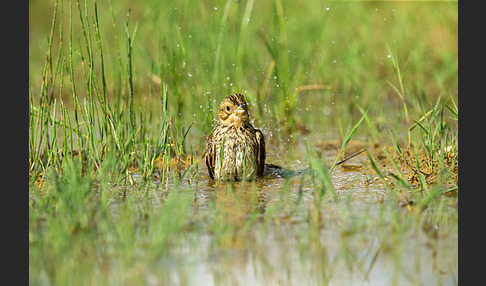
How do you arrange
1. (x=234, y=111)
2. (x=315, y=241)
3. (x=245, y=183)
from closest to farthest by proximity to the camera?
(x=315, y=241) → (x=245, y=183) → (x=234, y=111)

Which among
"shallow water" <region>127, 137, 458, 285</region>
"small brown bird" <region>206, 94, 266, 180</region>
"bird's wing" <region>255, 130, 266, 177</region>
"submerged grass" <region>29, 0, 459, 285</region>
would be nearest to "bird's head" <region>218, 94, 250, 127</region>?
"small brown bird" <region>206, 94, 266, 180</region>

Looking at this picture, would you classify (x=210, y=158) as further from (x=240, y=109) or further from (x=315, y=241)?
(x=315, y=241)

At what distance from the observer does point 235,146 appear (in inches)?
247

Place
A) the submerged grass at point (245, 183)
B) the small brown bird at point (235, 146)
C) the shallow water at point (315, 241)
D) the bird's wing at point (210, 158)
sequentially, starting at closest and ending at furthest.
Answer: the shallow water at point (315, 241) → the submerged grass at point (245, 183) → the small brown bird at point (235, 146) → the bird's wing at point (210, 158)

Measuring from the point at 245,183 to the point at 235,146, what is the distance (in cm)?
34

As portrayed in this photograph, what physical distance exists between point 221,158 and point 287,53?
93.9 inches

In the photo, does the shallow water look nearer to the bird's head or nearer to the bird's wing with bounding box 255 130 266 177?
the bird's wing with bounding box 255 130 266 177

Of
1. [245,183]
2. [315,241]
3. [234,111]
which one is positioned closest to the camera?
[315,241]

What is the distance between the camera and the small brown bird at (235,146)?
246 inches

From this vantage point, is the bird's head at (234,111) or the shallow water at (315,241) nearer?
the shallow water at (315,241)

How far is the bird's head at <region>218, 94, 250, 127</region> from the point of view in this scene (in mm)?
6316

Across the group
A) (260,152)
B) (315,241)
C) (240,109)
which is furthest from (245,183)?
(315,241)

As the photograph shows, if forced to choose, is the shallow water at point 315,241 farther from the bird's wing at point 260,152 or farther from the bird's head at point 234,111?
the bird's head at point 234,111

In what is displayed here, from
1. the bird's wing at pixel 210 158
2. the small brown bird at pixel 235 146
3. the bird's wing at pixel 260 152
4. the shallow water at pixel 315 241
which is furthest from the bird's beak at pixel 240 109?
the shallow water at pixel 315 241
